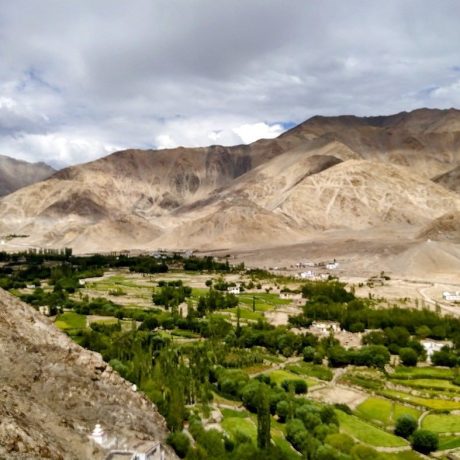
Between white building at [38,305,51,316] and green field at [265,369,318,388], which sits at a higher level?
white building at [38,305,51,316]

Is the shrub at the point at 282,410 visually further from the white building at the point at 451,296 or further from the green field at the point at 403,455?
the white building at the point at 451,296

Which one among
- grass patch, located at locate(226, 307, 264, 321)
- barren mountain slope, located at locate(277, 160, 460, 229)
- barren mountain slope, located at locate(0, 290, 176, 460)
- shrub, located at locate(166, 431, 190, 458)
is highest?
barren mountain slope, located at locate(277, 160, 460, 229)

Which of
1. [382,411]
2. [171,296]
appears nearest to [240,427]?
[382,411]

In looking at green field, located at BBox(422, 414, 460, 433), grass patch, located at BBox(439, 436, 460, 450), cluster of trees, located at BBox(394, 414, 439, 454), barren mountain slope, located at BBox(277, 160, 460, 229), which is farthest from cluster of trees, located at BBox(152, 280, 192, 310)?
barren mountain slope, located at BBox(277, 160, 460, 229)

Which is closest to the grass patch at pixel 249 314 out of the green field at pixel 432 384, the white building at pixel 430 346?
the white building at pixel 430 346

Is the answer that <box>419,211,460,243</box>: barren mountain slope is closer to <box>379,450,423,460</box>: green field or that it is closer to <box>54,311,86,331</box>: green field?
<box>54,311,86,331</box>: green field

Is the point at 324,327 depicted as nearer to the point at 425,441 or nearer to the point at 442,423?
the point at 442,423

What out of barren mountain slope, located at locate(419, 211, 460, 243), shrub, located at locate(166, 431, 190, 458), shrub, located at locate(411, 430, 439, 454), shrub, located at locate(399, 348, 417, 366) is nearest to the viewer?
shrub, located at locate(166, 431, 190, 458)
